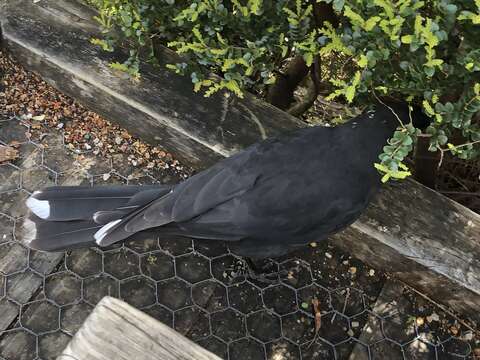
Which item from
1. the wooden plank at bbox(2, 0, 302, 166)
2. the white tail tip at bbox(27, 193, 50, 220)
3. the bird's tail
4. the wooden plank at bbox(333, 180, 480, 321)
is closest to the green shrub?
the wooden plank at bbox(2, 0, 302, 166)

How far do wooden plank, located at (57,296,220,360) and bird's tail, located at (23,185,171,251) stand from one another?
0.41 metres

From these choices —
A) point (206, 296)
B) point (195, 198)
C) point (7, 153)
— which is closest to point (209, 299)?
point (206, 296)

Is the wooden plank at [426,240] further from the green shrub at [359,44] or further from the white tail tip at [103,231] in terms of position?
the white tail tip at [103,231]

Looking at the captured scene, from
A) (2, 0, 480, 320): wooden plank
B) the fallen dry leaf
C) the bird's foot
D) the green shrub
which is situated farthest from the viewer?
the fallen dry leaf

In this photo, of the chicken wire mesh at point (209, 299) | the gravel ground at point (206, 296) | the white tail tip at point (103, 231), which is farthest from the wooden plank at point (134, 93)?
the white tail tip at point (103, 231)

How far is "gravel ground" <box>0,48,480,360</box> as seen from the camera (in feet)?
5.46

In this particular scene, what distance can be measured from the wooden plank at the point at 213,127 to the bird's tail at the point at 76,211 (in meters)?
0.35

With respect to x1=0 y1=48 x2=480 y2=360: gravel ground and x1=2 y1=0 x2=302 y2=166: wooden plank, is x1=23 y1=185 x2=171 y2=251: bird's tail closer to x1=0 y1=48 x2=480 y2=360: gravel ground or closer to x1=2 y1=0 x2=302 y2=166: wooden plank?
x1=0 y1=48 x2=480 y2=360: gravel ground

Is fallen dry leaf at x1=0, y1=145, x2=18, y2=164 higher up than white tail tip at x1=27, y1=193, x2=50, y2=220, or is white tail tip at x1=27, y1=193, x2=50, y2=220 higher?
white tail tip at x1=27, y1=193, x2=50, y2=220

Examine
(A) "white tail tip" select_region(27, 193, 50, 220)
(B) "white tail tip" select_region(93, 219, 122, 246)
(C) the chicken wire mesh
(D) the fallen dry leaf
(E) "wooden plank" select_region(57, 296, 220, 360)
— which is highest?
(E) "wooden plank" select_region(57, 296, 220, 360)

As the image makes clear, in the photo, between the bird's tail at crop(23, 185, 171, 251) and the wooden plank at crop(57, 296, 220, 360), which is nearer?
the wooden plank at crop(57, 296, 220, 360)

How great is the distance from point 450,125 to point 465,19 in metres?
0.30

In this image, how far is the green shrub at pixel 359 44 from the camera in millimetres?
1229

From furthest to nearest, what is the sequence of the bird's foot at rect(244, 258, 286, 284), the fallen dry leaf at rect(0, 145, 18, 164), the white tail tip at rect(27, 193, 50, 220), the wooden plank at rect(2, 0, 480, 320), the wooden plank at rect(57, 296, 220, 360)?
the fallen dry leaf at rect(0, 145, 18, 164) < the bird's foot at rect(244, 258, 286, 284) < the wooden plank at rect(2, 0, 480, 320) < the white tail tip at rect(27, 193, 50, 220) < the wooden plank at rect(57, 296, 220, 360)
